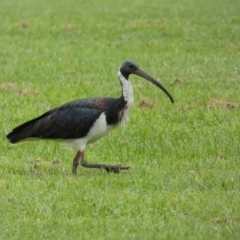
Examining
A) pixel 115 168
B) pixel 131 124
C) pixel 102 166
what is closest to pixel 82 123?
pixel 102 166

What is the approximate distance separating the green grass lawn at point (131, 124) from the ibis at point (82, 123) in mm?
341

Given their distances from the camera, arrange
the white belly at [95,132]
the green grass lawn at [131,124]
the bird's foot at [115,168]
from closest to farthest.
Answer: the green grass lawn at [131,124] → the bird's foot at [115,168] → the white belly at [95,132]

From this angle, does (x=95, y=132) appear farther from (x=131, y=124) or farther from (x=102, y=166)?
(x=131, y=124)

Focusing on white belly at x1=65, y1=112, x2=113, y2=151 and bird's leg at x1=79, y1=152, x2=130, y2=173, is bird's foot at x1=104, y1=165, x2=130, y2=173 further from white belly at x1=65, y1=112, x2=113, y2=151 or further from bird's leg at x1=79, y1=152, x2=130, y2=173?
white belly at x1=65, y1=112, x2=113, y2=151

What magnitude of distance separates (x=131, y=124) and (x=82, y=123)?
2.62m

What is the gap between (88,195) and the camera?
946cm

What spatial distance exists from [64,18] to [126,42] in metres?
3.44

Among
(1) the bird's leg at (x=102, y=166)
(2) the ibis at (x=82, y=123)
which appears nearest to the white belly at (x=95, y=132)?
(2) the ibis at (x=82, y=123)

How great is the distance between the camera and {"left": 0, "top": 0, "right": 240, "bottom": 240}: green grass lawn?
28.5ft

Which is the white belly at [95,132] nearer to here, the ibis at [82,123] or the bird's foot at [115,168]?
the ibis at [82,123]

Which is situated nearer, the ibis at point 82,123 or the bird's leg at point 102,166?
the bird's leg at point 102,166

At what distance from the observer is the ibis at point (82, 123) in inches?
424

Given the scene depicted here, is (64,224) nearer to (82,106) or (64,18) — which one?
(82,106)

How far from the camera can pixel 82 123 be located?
10.8 metres
